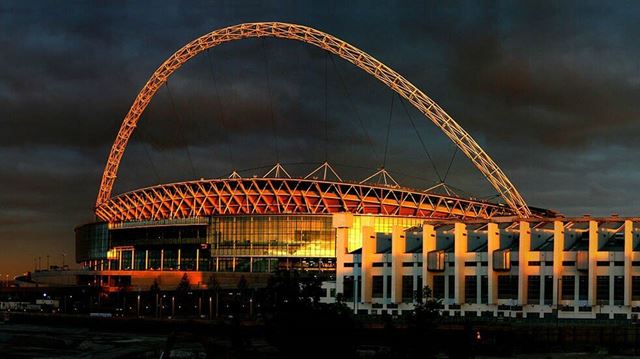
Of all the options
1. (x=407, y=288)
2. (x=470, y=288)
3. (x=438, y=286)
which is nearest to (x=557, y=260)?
(x=470, y=288)

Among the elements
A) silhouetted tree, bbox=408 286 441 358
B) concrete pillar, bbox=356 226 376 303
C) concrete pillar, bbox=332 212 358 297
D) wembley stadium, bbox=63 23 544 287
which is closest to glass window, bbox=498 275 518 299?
concrete pillar, bbox=356 226 376 303

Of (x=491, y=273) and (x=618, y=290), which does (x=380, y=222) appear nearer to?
(x=491, y=273)

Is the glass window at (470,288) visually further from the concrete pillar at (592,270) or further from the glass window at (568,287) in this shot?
the concrete pillar at (592,270)

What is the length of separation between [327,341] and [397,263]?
175 ft

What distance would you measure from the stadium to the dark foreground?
8400mm

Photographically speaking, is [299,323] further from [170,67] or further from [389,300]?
[170,67]

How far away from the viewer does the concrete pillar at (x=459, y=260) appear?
358 feet

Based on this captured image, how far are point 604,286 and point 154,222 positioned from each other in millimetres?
111114

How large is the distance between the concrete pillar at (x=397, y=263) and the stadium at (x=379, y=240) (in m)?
0.13

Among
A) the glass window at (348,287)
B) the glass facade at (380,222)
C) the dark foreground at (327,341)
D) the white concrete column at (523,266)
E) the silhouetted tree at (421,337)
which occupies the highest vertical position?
the glass facade at (380,222)

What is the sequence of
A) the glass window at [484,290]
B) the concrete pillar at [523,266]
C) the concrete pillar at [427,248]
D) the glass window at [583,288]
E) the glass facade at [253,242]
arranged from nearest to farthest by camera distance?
the glass window at [583,288] → the concrete pillar at [523,266] → the glass window at [484,290] → the concrete pillar at [427,248] → the glass facade at [253,242]

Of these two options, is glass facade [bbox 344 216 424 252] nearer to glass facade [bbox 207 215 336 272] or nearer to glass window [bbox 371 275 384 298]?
glass facade [bbox 207 215 336 272]

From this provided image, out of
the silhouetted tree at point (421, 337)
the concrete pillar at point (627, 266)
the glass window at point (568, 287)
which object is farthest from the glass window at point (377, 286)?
the silhouetted tree at point (421, 337)

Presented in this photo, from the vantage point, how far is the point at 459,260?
110m
